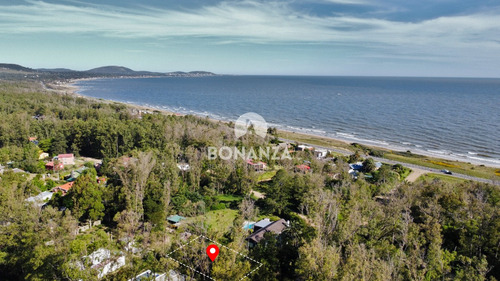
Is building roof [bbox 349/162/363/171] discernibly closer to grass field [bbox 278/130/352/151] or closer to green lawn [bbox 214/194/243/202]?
grass field [bbox 278/130/352/151]

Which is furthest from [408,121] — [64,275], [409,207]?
[64,275]

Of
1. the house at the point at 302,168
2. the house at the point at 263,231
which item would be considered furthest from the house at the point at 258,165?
the house at the point at 263,231

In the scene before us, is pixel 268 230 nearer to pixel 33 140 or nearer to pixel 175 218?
pixel 175 218

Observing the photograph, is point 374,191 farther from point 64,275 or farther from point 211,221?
point 64,275

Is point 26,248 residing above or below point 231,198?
above

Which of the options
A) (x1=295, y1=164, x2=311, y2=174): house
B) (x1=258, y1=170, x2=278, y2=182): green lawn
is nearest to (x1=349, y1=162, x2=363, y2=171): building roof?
(x1=295, y1=164, x2=311, y2=174): house

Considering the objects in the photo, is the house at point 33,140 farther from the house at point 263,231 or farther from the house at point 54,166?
the house at point 263,231
